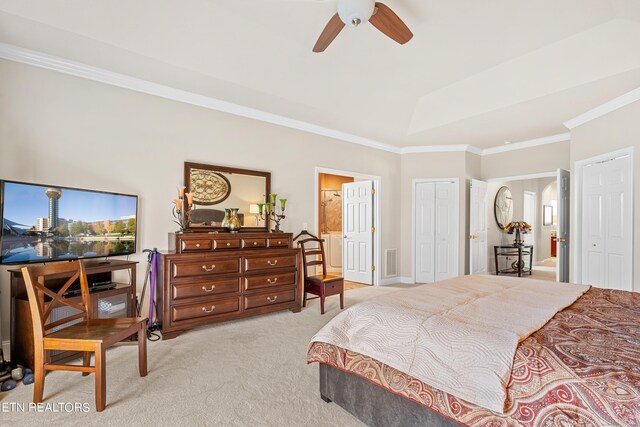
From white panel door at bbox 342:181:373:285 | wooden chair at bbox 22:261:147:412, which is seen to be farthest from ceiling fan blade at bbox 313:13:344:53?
white panel door at bbox 342:181:373:285

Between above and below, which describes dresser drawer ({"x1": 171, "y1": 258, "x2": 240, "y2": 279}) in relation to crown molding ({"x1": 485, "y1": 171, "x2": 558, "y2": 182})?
below

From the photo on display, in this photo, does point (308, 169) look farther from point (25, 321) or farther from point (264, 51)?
point (25, 321)

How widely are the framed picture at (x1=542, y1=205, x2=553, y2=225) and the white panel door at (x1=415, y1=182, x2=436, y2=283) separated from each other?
207 inches

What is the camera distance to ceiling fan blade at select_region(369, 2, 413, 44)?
7.97 feet

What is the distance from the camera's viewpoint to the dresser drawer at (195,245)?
A: 132 inches

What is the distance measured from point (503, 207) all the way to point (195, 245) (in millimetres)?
7188

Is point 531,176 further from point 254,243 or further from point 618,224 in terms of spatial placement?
point 254,243

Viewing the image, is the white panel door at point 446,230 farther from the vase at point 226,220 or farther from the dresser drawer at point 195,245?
the dresser drawer at point 195,245

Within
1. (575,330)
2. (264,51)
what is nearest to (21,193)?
(264,51)

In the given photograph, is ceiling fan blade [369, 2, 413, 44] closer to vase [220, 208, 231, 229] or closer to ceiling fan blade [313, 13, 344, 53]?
ceiling fan blade [313, 13, 344, 53]

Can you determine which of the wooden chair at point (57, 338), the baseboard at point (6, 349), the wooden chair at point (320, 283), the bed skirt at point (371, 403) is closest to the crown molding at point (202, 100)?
the wooden chair at point (320, 283)

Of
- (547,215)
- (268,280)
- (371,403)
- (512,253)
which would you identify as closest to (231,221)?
(268,280)

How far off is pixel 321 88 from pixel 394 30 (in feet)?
5.28

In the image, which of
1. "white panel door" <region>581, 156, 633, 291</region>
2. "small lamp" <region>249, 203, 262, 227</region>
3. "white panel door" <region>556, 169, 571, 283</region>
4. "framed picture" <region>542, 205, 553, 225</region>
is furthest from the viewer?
"framed picture" <region>542, 205, 553, 225</region>
